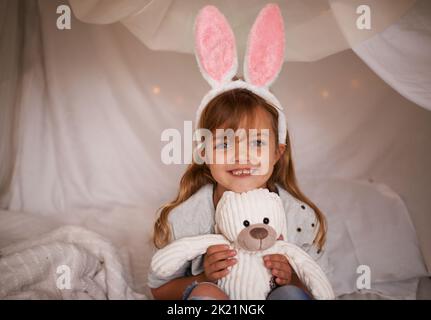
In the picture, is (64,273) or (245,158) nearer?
(245,158)

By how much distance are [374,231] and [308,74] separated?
2.26 ft

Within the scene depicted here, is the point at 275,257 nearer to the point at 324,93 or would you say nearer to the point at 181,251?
the point at 181,251

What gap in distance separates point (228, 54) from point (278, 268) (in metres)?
0.56

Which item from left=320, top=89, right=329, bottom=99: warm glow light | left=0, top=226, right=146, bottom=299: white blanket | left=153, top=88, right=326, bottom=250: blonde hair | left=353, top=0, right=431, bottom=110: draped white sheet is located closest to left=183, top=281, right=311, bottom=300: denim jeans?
left=153, top=88, right=326, bottom=250: blonde hair

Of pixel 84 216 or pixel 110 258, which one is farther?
pixel 84 216

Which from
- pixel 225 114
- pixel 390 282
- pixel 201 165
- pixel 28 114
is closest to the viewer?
pixel 225 114

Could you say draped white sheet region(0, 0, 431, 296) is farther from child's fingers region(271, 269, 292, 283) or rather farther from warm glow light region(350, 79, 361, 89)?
child's fingers region(271, 269, 292, 283)

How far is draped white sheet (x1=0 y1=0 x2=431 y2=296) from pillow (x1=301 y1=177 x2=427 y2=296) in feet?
0.37

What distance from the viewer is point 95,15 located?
1.39m

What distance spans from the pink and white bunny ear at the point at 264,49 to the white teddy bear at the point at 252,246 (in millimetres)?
319

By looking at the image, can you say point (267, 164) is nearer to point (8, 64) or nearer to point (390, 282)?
point (390, 282)

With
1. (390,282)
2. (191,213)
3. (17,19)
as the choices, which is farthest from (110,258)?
(17,19)

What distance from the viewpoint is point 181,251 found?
1.12 meters

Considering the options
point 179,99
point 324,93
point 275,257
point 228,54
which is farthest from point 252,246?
point 324,93
